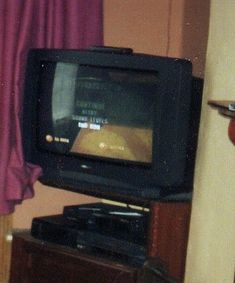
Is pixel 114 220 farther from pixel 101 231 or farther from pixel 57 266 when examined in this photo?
pixel 57 266

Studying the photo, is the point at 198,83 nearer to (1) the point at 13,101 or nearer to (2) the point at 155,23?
(2) the point at 155,23

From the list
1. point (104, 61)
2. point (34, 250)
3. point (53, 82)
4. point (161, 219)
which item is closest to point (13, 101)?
point (53, 82)

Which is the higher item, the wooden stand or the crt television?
the crt television

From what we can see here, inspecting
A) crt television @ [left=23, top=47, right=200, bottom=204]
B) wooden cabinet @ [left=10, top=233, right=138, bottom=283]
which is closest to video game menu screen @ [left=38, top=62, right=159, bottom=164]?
crt television @ [left=23, top=47, right=200, bottom=204]

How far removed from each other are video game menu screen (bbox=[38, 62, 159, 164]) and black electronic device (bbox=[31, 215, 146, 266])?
0.88ft

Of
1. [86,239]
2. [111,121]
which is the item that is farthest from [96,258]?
[111,121]

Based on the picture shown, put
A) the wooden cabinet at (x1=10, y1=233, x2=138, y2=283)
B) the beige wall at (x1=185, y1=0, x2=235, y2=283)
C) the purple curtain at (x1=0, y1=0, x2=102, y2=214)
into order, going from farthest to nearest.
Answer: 1. the purple curtain at (x1=0, y1=0, x2=102, y2=214)
2. the beige wall at (x1=185, y1=0, x2=235, y2=283)
3. the wooden cabinet at (x1=10, y1=233, x2=138, y2=283)

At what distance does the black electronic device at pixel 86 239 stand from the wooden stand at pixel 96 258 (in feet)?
0.10

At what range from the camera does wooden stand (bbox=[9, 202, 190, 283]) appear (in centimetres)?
211

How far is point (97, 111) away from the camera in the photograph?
2.23 metres

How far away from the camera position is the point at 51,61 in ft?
7.61

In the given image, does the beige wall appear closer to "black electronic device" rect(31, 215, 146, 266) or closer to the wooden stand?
the wooden stand

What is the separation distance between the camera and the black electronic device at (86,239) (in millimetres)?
2109

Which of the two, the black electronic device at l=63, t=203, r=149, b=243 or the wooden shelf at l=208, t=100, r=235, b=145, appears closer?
the wooden shelf at l=208, t=100, r=235, b=145
